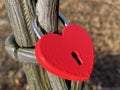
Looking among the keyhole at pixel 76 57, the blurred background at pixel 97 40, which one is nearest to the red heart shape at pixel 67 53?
the keyhole at pixel 76 57

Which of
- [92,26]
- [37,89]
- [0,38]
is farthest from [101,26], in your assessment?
[37,89]

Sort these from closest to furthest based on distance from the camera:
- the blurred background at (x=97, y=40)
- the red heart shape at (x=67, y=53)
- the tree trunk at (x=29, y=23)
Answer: the red heart shape at (x=67, y=53)
the tree trunk at (x=29, y=23)
the blurred background at (x=97, y=40)

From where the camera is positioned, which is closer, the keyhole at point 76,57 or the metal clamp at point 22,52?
the keyhole at point 76,57

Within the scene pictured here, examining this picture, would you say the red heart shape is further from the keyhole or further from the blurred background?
the blurred background

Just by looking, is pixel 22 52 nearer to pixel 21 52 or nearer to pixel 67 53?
pixel 21 52

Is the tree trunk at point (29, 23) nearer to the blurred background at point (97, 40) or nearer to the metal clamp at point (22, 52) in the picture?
the metal clamp at point (22, 52)

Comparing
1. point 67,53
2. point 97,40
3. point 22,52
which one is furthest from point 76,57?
point 97,40

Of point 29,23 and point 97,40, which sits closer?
point 29,23
